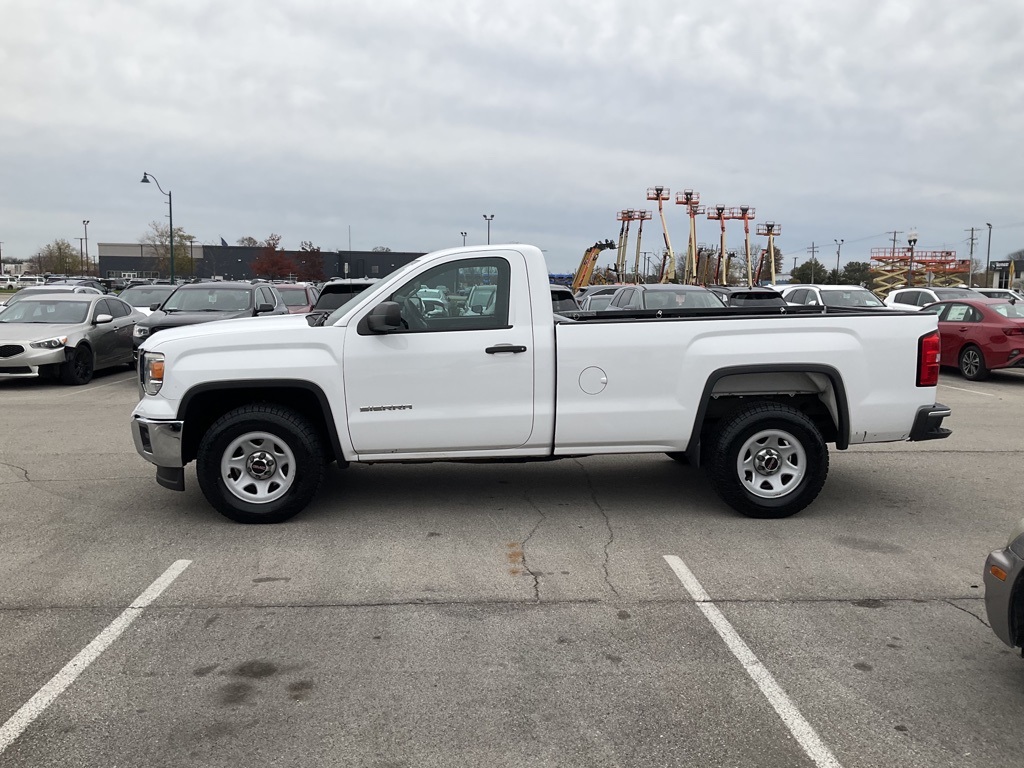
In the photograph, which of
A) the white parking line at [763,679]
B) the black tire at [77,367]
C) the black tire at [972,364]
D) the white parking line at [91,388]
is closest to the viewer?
the white parking line at [763,679]

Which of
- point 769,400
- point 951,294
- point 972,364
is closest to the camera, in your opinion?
point 769,400

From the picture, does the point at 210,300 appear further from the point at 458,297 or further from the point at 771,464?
the point at 771,464

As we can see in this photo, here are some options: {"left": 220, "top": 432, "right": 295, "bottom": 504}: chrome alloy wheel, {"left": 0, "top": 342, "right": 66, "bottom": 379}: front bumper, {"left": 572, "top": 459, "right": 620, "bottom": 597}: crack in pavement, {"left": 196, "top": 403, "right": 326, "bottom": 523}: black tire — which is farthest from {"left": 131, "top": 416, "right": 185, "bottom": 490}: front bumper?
{"left": 0, "top": 342, "right": 66, "bottom": 379}: front bumper

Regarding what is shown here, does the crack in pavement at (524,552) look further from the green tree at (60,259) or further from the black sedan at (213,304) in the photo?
the green tree at (60,259)

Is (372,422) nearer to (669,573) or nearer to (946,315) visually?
(669,573)

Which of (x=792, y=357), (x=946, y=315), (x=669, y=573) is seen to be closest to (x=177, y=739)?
(x=669, y=573)

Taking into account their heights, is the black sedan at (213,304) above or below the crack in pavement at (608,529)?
above

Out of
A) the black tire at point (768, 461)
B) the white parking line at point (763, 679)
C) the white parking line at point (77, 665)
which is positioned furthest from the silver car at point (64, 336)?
the white parking line at point (763, 679)

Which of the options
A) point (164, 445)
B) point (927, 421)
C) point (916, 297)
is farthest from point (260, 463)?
point (916, 297)

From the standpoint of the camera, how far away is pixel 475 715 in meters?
3.52

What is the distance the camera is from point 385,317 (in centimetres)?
580

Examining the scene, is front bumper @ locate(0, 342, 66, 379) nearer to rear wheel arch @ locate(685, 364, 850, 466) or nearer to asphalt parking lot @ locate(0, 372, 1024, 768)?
asphalt parking lot @ locate(0, 372, 1024, 768)

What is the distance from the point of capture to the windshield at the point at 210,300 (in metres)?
14.5

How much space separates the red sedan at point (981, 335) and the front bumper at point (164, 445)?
44.0 feet
